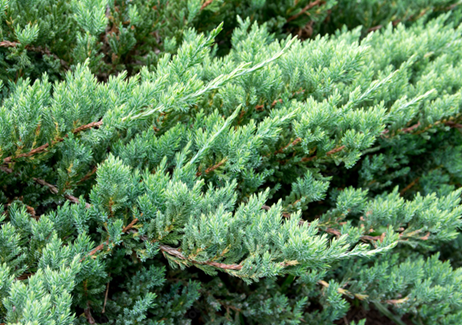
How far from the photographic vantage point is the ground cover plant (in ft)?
4.94

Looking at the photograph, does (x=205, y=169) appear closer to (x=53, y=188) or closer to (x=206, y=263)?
(x=206, y=263)

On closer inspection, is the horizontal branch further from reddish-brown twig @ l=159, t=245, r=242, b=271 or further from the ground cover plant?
reddish-brown twig @ l=159, t=245, r=242, b=271

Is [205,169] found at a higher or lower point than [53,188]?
higher

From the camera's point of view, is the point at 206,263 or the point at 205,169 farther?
the point at 205,169

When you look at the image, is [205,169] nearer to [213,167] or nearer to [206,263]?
[213,167]

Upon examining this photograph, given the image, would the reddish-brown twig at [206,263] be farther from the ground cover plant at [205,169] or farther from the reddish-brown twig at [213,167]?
the reddish-brown twig at [213,167]

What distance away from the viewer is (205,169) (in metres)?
1.76

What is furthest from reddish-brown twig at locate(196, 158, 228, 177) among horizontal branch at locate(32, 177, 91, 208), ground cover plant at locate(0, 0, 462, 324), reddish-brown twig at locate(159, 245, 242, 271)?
horizontal branch at locate(32, 177, 91, 208)

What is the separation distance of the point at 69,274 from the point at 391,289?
164 cm

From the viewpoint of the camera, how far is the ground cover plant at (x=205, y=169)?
1507mm

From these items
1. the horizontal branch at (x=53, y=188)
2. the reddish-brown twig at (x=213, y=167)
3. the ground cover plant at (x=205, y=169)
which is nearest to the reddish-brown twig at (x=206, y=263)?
the ground cover plant at (x=205, y=169)

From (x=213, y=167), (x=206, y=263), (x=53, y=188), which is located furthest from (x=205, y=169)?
(x=53, y=188)

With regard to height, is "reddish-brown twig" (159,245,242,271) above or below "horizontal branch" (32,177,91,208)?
below

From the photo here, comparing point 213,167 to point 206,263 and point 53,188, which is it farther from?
point 53,188
